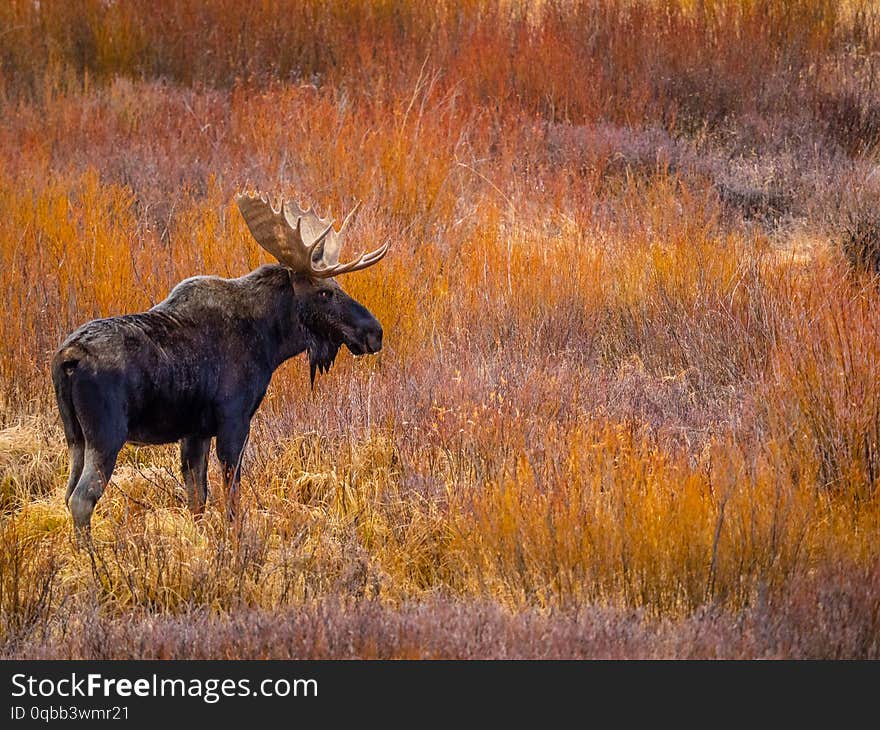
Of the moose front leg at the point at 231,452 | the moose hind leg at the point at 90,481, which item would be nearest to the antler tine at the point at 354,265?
the moose front leg at the point at 231,452

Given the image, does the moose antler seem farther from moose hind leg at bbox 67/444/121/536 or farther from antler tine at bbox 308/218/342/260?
moose hind leg at bbox 67/444/121/536

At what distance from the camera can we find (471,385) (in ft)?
20.8

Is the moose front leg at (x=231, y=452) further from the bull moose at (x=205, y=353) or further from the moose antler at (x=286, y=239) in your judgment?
the moose antler at (x=286, y=239)

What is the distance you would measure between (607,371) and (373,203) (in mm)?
2241

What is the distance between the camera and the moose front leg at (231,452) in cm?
483

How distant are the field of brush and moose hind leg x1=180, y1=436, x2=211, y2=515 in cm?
8

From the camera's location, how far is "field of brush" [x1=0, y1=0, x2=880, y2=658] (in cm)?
446

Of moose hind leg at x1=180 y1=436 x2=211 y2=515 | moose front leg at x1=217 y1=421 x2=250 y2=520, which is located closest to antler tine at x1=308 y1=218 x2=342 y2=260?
moose front leg at x1=217 y1=421 x2=250 y2=520

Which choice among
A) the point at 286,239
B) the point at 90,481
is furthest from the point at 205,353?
the point at 90,481

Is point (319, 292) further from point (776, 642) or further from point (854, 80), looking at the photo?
point (854, 80)

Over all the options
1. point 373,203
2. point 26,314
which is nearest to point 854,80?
point 373,203

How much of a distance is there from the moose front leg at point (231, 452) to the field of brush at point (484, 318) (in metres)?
0.11

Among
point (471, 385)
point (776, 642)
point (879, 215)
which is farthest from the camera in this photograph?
point (879, 215)

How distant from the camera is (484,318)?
7492 millimetres
